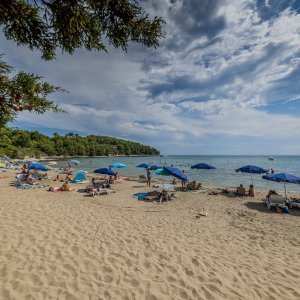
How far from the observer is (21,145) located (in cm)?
9769

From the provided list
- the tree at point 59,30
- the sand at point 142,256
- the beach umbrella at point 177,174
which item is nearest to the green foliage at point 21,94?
the tree at point 59,30

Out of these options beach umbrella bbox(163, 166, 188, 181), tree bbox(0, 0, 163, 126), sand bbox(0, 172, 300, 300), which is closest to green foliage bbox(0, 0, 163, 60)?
tree bbox(0, 0, 163, 126)

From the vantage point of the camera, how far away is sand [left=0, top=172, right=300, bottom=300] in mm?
4691

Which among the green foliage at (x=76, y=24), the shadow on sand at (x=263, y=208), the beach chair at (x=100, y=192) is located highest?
the green foliage at (x=76, y=24)

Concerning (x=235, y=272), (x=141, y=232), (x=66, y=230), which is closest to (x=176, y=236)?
(x=141, y=232)

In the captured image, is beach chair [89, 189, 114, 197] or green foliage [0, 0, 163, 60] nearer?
green foliage [0, 0, 163, 60]

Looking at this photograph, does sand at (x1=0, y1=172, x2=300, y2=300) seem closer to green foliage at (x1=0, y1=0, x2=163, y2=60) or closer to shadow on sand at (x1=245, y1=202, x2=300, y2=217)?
shadow on sand at (x1=245, y1=202, x2=300, y2=217)

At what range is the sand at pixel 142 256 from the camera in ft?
15.4

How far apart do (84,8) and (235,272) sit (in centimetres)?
714

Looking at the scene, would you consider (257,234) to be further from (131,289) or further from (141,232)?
(131,289)

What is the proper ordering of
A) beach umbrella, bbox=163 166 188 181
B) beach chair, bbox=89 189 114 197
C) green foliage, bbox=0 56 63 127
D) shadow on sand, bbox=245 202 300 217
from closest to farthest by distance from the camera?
green foliage, bbox=0 56 63 127, shadow on sand, bbox=245 202 300 217, beach umbrella, bbox=163 166 188 181, beach chair, bbox=89 189 114 197

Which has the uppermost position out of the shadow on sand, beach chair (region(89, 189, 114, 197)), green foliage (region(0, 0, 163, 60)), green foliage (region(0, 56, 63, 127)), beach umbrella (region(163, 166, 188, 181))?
green foliage (region(0, 0, 163, 60))

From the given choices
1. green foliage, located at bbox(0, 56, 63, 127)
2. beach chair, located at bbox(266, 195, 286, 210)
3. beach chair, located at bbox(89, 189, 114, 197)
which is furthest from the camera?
beach chair, located at bbox(89, 189, 114, 197)

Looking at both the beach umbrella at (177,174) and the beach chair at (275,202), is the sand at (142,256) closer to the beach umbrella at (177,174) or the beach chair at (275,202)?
the beach chair at (275,202)
